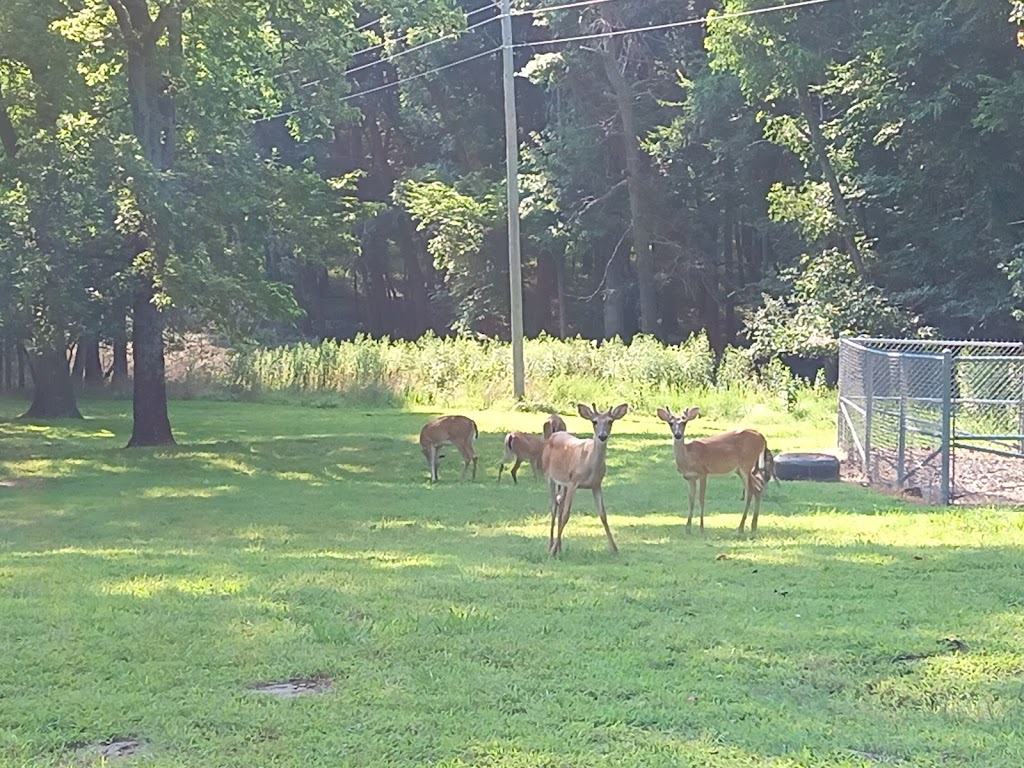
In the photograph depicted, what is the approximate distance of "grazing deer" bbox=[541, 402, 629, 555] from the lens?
404 inches

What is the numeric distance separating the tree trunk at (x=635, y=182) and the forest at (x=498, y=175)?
134mm

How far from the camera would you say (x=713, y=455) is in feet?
40.3

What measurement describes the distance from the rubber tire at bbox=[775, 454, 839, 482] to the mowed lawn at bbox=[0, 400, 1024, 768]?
2206mm

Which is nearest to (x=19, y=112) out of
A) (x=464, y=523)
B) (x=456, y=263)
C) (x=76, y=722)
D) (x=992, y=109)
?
(x=464, y=523)

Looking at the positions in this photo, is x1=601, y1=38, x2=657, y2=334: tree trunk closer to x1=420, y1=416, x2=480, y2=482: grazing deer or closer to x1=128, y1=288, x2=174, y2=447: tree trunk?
x1=128, y1=288, x2=174, y2=447: tree trunk

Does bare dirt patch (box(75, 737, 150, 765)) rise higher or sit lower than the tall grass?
lower

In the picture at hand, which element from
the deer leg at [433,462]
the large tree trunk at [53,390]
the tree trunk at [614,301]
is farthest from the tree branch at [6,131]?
the tree trunk at [614,301]

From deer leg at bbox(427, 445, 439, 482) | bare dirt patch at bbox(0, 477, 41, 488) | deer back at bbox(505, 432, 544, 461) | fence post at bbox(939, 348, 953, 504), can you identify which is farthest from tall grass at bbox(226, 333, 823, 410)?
fence post at bbox(939, 348, 953, 504)

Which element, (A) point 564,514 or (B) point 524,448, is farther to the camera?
(B) point 524,448

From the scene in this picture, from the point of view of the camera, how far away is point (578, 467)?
10.5m

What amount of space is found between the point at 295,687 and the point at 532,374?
26.7 metres

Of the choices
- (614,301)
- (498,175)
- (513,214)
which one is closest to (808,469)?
(513,214)

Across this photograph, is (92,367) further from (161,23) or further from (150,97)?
(161,23)

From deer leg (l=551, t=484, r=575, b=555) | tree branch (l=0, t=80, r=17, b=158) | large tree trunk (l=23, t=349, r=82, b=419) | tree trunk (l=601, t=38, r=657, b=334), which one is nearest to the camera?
deer leg (l=551, t=484, r=575, b=555)
